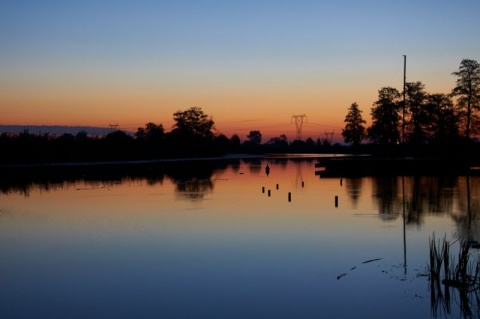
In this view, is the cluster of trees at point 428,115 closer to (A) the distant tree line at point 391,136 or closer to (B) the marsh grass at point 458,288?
(A) the distant tree line at point 391,136

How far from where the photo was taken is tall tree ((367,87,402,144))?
109750 mm

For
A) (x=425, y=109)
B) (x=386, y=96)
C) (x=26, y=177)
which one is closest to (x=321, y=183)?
(x=26, y=177)

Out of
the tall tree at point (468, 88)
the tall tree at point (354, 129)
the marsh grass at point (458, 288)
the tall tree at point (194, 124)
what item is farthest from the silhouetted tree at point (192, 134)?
the marsh grass at point (458, 288)

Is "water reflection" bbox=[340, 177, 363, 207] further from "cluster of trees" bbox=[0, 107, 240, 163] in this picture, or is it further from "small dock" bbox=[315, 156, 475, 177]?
"cluster of trees" bbox=[0, 107, 240, 163]

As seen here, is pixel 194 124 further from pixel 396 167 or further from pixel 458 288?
pixel 458 288

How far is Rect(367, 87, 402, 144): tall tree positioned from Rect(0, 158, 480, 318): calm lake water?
2621 inches

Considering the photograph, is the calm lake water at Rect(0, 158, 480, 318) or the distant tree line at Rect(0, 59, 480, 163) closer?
the calm lake water at Rect(0, 158, 480, 318)

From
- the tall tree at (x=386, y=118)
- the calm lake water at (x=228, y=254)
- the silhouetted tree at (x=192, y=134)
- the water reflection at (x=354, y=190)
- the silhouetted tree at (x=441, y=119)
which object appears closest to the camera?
the calm lake water at (x=228, y=254)

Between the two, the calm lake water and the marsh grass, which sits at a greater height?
the marsh grass

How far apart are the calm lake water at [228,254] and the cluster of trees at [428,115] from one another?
1759 inches

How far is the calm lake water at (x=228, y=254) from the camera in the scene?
50.2 feet

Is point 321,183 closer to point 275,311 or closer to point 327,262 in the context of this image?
point 327,262

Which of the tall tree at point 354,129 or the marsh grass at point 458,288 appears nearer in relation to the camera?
the marsh grass at point 458,288

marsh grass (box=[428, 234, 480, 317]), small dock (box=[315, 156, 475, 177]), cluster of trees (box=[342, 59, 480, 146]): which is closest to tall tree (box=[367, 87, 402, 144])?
cluster of trees (box=[342, 59, 480, 146])
